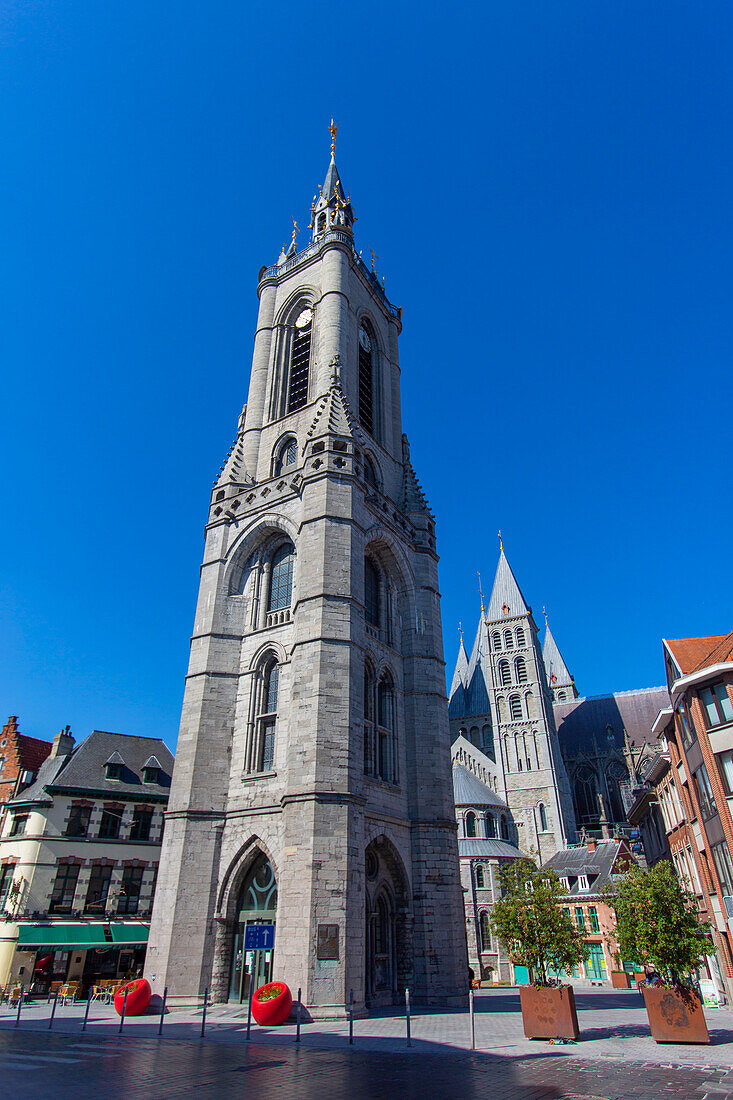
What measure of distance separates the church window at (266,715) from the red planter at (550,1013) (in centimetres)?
1124

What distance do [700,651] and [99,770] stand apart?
87.8 feet

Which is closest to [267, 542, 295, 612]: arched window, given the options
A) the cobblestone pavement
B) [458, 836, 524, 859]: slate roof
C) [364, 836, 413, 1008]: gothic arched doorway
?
[364, 836, 413, 1008]: gothic arched doorway

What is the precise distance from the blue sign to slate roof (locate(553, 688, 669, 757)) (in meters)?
62.5

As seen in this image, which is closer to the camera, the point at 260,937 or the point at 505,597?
the point at 260,937

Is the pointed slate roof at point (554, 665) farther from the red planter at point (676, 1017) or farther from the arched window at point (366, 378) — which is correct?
the red planter at point (676, 1017)

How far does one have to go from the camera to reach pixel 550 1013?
1263 centimetres

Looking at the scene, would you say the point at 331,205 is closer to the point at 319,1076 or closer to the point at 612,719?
the point at 319,1076

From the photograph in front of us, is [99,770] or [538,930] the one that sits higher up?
[99,770]

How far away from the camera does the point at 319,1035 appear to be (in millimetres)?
14125

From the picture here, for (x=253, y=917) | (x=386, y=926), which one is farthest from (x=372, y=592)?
(x=253, y=917)

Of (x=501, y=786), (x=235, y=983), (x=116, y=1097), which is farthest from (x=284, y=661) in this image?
(x=501, y=786)

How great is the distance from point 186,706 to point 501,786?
43.7m

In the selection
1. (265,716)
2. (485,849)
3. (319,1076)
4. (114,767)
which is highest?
(114,767)

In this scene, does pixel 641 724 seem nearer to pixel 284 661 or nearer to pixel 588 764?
pixel 588 764
